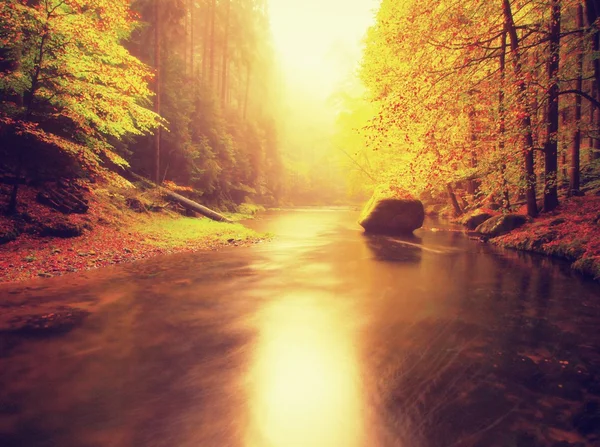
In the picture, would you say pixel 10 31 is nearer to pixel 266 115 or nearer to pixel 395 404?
pixel 395 404

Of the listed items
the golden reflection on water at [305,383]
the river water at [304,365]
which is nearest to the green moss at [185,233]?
the river water at [304,365]

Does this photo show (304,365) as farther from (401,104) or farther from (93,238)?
(93,238)

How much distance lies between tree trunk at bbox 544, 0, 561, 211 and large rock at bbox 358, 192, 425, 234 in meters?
6.18

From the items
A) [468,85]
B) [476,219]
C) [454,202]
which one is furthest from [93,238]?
[454,202]

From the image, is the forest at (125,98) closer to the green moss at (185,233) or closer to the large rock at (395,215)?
the green moss at (185,233)

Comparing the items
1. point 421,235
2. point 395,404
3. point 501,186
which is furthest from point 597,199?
point 395,404

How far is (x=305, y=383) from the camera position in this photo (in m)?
3.90

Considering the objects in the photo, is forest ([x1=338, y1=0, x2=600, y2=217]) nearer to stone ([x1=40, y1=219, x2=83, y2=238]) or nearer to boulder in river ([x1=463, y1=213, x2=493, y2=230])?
boulder in river ([x1=463, y1=213, x2=493, y2=230])

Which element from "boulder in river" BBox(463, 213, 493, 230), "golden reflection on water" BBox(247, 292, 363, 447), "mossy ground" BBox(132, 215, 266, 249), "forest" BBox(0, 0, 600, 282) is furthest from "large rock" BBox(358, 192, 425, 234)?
"golden reflection on water" BBox(247, 292, 363, 447)

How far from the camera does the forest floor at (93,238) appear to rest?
7887 mm

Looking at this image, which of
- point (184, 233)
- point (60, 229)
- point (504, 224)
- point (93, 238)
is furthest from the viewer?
point (504, 224)

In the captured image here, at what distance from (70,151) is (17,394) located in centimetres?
842

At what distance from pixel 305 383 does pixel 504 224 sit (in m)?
14.2

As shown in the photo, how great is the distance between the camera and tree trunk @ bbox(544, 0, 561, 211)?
10.0 metres
